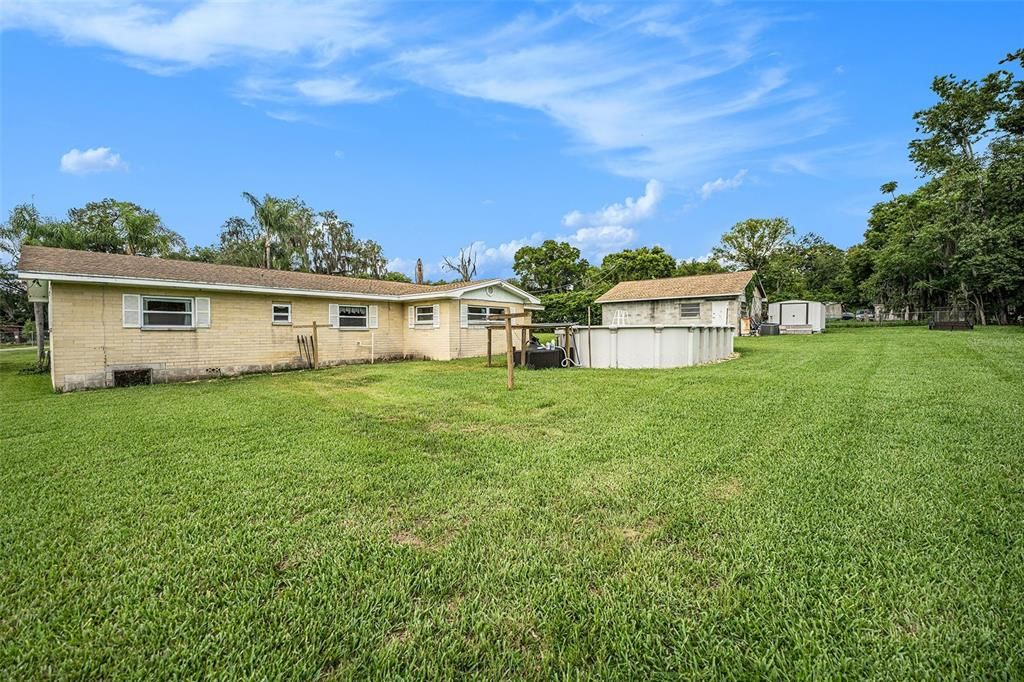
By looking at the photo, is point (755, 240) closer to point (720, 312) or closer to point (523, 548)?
point (720, 312)

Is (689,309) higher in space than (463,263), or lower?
lower

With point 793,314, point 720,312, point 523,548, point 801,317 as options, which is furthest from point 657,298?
point 523,548

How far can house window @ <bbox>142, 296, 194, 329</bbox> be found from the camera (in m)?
10.6

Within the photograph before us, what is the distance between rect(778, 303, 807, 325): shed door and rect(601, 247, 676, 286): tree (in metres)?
12.4

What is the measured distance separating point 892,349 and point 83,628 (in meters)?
17.8

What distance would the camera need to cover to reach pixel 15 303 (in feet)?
115

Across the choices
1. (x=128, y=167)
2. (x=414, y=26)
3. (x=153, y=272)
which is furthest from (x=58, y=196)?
(x=414, y=26)

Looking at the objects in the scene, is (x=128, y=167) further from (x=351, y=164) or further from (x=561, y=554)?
(x=561, y=554)

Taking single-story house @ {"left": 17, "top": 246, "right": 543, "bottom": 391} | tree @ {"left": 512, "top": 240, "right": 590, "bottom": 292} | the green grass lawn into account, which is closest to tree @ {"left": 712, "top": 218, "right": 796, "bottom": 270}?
tree @ {"left": 512, "top": 240, "right": 590, "bottom": 292}

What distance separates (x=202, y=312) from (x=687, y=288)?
22491mm

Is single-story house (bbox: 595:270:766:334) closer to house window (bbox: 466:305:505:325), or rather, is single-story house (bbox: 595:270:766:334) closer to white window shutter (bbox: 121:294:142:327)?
house window (bbox: 466:305:505:325)

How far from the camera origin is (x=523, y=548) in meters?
2.45

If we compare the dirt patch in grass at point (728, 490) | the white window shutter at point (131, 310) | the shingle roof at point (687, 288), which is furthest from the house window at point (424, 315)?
the shingle roof at point (687, 288)

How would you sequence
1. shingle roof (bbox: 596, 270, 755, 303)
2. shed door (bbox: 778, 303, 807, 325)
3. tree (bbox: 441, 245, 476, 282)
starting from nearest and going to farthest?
shingle roof (bbox: 596, 270, 755, 303), shed door (bbox: 778, 303, 807, 325), tree (bbox: 441, 245, 476, 282)
